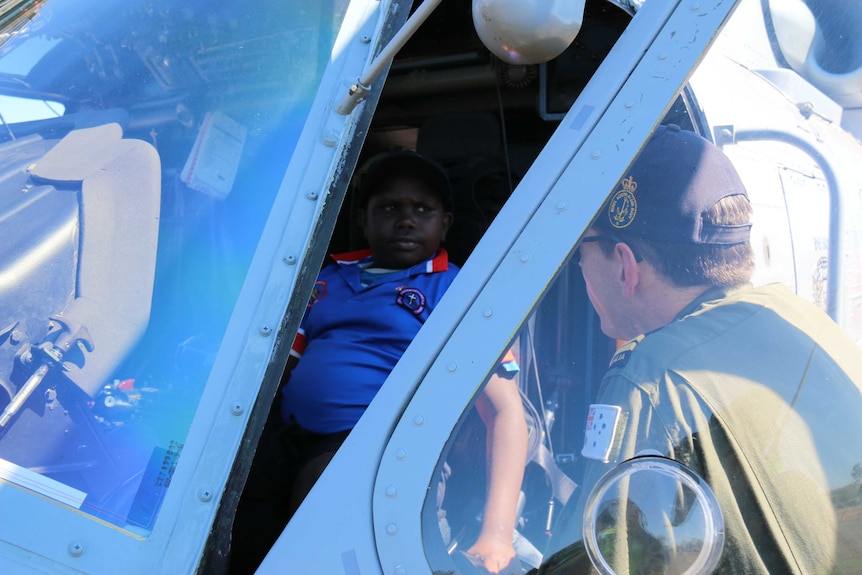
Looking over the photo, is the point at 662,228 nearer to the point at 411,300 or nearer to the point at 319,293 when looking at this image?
the point at 411,300

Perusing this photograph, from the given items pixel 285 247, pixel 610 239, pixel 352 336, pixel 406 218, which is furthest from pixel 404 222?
pixel 610 239

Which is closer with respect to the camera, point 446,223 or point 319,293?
point 319,293

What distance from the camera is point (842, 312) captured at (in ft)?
3.72

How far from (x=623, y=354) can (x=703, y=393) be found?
117mm

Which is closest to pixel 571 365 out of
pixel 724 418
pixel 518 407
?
pixel 518 407

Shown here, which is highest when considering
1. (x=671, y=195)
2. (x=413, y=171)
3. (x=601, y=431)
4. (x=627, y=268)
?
(x=671, y=195)

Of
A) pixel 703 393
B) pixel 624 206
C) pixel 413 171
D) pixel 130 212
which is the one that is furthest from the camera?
pixel 413 171

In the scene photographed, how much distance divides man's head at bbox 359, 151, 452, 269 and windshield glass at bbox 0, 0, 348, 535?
0.83m

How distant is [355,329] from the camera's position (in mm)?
1900

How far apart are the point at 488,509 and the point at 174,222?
2.34ft

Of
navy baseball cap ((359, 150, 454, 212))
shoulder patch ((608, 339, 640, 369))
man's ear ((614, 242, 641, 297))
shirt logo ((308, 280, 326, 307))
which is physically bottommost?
shirt logo ((308, 280, 326, 307))

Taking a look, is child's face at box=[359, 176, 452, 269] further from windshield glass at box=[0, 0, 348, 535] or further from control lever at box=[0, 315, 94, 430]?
control lever at box=[0, 315, 94, 430]

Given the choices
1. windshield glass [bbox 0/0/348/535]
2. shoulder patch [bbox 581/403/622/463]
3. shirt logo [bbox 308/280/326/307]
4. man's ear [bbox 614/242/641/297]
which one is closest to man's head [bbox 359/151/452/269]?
shirt logo [bbox 308/280/326/307]

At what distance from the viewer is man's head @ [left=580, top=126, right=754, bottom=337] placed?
111 centimetres
